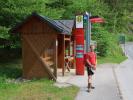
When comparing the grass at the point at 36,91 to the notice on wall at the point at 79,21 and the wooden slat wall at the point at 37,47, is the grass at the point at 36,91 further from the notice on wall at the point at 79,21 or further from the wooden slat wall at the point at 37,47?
the notice on wall at the point at 79,21

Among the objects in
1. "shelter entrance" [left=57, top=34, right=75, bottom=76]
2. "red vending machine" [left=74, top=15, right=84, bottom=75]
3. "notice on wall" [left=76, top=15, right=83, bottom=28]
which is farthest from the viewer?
"shelter entrance" [left=57, top=34, right=75, bottom=76]

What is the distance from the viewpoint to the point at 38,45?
20031 mm

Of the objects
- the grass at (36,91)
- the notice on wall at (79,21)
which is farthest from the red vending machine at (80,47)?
the grass at (36,91)

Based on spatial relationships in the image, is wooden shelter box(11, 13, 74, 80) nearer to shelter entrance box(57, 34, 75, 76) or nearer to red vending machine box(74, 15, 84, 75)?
red vending machine box(74, 15, 84, 75)

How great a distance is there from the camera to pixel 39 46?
20.0 m

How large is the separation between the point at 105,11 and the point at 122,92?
105ft

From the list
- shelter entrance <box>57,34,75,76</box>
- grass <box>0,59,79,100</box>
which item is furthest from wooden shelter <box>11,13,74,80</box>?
shelter entrance <box>57,34,75,76</box>

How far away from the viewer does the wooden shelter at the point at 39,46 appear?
64.4 feet

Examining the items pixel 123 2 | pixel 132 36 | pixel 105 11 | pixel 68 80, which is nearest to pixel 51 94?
pixel 68 80

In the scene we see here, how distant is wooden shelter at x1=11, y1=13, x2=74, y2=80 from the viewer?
19.6 m

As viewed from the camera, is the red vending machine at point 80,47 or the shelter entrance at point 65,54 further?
the shelter entrance at point 65,54

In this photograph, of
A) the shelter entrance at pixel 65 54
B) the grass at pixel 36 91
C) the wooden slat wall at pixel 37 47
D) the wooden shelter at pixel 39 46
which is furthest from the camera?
the shelter entrance at pixel 65 54

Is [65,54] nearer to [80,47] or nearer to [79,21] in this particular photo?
[80,47]

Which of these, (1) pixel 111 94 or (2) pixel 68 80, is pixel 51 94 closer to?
(1) pixel 111 94
